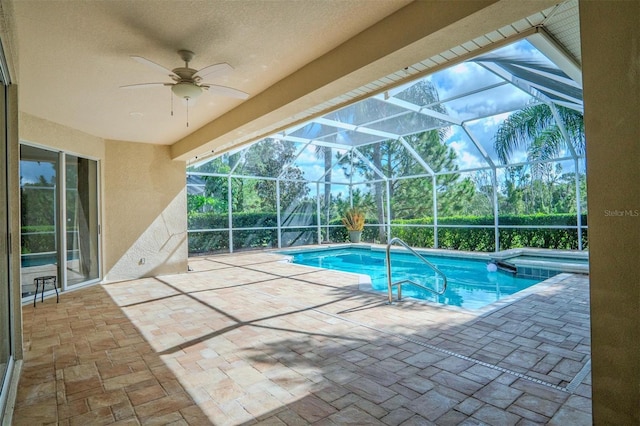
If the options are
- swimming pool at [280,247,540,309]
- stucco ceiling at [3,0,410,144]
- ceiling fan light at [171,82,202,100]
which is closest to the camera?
stucco ceiling at [3,0,410,144]

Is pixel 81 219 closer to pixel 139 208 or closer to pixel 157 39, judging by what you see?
pixel 139 208

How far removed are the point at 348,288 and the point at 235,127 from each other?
3254 millimetres

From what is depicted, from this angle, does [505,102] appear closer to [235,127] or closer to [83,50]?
[235,127]

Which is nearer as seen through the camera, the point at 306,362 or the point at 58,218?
the point at 306,362

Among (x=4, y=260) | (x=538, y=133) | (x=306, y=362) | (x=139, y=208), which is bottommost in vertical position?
(x=306, y=362)

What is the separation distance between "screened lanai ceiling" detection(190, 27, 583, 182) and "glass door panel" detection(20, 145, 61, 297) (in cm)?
456

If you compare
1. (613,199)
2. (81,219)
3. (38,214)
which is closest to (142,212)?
(81,219)

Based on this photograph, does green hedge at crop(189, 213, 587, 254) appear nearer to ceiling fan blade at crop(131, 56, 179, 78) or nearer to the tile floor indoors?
the tile floor indoors

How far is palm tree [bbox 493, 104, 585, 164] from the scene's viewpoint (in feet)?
29.0

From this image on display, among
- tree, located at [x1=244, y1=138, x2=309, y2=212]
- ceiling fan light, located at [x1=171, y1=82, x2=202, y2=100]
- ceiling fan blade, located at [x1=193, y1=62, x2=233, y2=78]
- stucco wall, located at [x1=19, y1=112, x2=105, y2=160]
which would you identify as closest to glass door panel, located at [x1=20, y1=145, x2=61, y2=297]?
stucco wall, located at [x1=19, y1=112, x2=105, y2=160]

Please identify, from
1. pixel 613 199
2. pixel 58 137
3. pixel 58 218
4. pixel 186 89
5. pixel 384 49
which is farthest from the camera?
pixel 58 218

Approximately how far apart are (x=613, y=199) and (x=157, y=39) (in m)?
3.70

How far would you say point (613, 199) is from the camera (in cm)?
176

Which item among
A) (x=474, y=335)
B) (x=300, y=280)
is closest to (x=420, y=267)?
(x=300, y=280)
